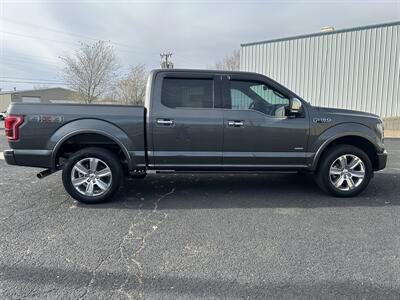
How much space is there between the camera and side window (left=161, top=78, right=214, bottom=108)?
15.9 ft

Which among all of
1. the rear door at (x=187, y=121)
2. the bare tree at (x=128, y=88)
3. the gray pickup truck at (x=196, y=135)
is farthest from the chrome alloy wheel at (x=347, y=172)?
the bare tree at (x=128, y=88)

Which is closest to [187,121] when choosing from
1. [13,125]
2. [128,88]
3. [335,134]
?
[335,134]

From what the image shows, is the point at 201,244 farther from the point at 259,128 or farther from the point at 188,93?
→ the point at 188,93

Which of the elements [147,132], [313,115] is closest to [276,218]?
[313,115]

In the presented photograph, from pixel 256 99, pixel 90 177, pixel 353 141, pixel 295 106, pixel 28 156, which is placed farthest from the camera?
pixel 353 141

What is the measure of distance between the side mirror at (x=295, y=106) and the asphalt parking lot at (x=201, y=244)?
4.70 ft

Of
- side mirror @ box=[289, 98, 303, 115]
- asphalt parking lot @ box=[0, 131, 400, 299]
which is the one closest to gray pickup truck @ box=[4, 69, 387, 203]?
side mirror @ box=[289, 98, 303, 115]

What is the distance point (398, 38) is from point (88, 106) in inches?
663

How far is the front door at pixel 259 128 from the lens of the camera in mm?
4859

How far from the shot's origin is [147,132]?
4.76m

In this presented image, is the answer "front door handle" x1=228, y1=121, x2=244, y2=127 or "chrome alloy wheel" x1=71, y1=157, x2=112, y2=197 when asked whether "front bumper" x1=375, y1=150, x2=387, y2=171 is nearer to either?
"front door handle" x1=228, y1=121, x2=244, y2=127

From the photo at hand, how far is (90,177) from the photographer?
4.76 meters

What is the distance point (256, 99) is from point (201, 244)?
2.57 meters

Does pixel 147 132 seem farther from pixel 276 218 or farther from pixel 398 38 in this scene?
pixel 398 38
